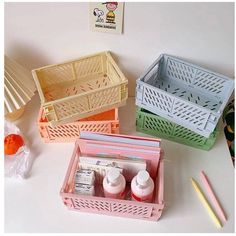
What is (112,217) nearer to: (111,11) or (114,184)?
(114,184)

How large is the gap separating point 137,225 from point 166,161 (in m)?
0.20

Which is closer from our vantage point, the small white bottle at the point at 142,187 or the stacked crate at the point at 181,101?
the small white bottle at the point at 142,187

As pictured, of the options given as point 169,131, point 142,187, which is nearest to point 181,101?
point 169,131

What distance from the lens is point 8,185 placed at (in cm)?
72

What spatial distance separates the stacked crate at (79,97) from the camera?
712 millimetres

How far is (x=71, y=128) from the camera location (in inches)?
30.4

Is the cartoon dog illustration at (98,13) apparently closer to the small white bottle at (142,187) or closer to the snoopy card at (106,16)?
the snoopy card at (106,16)

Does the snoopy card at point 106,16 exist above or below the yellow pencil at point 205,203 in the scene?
above

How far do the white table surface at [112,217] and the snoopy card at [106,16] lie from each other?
314 mm

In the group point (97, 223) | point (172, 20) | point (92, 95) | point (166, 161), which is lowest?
point (97, 223)

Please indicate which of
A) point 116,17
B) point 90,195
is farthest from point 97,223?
point 116,17

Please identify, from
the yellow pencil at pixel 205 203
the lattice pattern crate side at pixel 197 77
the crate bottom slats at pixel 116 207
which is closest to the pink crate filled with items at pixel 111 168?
the crate bottom slats at pixel 116 207
